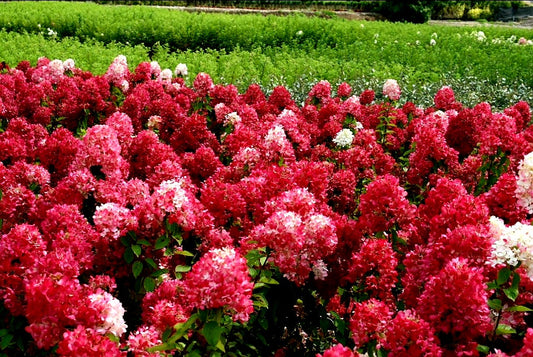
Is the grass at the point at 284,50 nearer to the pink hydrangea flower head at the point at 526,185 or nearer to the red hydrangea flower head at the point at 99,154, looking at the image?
the red hydrangea flower head at the point at 99,154

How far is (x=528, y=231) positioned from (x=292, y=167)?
1.53m

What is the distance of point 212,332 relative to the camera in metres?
1.82

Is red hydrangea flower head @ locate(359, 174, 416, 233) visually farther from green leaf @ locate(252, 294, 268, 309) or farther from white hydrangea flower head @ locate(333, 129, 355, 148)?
white hydrangea flower head @ locate(333, 129, 355, 148)

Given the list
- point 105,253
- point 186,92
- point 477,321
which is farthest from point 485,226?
point 186,92

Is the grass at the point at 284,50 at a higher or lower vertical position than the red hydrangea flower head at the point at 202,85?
lower

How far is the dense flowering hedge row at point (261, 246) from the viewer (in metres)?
1.89

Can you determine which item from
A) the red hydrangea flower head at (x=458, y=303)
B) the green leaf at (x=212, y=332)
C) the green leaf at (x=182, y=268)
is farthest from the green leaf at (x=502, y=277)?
the green leaf at (x=182, y=268)

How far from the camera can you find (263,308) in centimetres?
240

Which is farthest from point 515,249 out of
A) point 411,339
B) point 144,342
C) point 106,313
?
point 106,313

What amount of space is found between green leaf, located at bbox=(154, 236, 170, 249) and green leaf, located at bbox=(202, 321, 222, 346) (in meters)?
0.63

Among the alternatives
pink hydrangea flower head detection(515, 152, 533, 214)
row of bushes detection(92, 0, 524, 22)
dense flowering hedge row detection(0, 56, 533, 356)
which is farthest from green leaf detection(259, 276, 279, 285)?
row of bushes detection(92, 0, 524, 22)

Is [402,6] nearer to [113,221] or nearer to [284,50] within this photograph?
[284,50]

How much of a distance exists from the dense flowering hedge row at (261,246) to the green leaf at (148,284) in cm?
1

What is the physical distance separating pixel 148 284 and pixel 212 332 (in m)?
0.72
